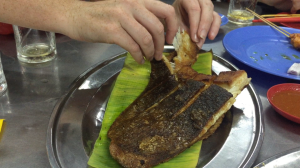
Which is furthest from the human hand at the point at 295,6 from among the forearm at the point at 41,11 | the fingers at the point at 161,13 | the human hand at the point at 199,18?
the forearm at the point at 41,11

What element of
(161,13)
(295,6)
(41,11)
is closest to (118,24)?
(161,13)

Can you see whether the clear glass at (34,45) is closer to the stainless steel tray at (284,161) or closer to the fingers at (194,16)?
the fingers at (194,16)

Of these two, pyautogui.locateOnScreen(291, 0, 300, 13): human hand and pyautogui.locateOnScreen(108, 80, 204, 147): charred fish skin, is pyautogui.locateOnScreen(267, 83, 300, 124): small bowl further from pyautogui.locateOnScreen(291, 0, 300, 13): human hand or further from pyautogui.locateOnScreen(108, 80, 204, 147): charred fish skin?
pyautogui.locateOnScreen(291, 0, 300, 13): human hand

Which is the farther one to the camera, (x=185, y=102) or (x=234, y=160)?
(x=185, y=102)

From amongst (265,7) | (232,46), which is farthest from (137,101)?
(265,7)

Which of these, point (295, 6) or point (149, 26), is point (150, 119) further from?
point (295, 6)

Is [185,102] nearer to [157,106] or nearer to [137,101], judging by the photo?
[157,106]
